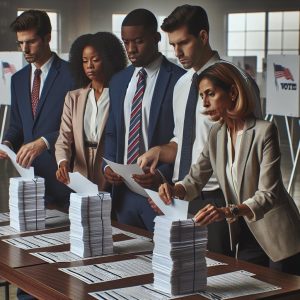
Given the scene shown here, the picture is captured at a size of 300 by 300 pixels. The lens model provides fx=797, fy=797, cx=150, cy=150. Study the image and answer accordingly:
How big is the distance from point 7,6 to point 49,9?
2.14 feet

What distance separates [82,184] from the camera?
144 inches

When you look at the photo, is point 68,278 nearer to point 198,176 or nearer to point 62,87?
point 198,176

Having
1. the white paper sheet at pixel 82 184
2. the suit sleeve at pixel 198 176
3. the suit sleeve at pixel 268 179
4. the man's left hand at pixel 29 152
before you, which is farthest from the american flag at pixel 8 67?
the suit sleeve at pixel 268 179

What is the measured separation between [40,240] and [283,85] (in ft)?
20.0

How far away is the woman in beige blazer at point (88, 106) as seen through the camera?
15.5ft

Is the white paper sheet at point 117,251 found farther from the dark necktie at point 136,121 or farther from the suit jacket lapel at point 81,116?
the suit jacket lapel at point 81,116

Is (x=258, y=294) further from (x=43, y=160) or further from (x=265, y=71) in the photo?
(x=265, y=71)

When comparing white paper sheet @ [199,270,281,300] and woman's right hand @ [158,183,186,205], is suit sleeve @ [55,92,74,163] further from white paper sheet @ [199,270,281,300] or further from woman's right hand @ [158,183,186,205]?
white paper sheet @ [199,270,281,300]

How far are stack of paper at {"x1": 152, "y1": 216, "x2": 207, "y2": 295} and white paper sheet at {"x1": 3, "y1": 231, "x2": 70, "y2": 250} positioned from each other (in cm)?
94

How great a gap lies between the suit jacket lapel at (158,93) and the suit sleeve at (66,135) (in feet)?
1.87

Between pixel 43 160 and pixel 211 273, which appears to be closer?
pixel 211 273

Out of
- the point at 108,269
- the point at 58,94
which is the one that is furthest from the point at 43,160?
the point at 108,269

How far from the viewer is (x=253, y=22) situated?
949cm

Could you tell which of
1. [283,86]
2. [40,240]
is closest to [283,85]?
[283,86]
